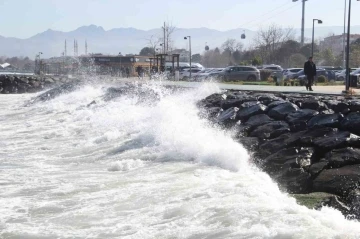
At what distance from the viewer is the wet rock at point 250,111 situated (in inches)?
638

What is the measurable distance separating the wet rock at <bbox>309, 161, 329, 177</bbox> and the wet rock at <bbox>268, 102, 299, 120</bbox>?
16.6 ft

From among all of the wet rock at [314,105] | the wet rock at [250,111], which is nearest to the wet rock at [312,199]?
the wet rock at [314,105]

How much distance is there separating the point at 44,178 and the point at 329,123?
6.73 metres

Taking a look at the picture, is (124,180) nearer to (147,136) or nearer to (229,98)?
(147,136)

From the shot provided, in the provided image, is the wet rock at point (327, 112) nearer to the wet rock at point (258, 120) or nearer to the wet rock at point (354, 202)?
the wet rock at point (258, 120)

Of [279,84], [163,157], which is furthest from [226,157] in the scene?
[279,84]

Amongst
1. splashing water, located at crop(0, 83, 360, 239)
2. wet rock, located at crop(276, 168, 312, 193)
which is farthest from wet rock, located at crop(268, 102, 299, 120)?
wet rock, located at crop(276, 168, 312, 193)

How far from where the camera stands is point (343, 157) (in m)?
9.85

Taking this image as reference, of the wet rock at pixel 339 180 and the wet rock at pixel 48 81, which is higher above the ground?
the wet rock at pixel 339 180

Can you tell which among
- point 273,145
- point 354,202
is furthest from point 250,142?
point 354,202

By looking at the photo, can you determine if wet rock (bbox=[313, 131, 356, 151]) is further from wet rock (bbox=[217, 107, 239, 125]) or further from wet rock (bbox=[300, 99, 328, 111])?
wet rock (bbox=[217, 107, 239, 125])

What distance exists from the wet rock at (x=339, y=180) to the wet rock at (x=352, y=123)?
2699 mm

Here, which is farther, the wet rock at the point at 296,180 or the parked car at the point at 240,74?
the parked car at the point at 240,74

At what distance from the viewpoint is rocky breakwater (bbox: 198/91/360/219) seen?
28.4 feet
